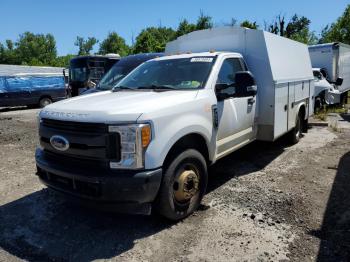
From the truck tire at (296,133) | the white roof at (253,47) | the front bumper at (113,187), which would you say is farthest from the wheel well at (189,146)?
the truck tire at (296,133)

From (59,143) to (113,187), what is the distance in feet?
2.97

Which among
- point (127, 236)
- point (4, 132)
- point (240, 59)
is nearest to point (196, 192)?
point (127, 236)

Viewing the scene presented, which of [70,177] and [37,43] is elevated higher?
[37,43]

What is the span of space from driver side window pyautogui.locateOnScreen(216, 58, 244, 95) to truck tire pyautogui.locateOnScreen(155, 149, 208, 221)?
1281mm

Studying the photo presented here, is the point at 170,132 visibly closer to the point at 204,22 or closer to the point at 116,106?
the point at 116,106

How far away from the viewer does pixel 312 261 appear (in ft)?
11.1

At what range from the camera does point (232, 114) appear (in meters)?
5.25

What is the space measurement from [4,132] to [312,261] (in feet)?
34.8

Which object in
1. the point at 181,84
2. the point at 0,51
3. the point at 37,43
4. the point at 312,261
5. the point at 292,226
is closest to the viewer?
the point at 312,261

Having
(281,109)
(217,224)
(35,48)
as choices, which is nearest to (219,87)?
(217,224)

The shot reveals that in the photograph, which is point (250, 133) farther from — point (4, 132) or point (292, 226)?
point (4, 132)

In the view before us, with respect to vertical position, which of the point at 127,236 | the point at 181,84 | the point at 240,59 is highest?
the point at 240,59

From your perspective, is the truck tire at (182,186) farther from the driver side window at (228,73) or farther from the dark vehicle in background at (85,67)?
the dark vehicle in background at (85,67)

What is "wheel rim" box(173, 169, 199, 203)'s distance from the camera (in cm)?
415
